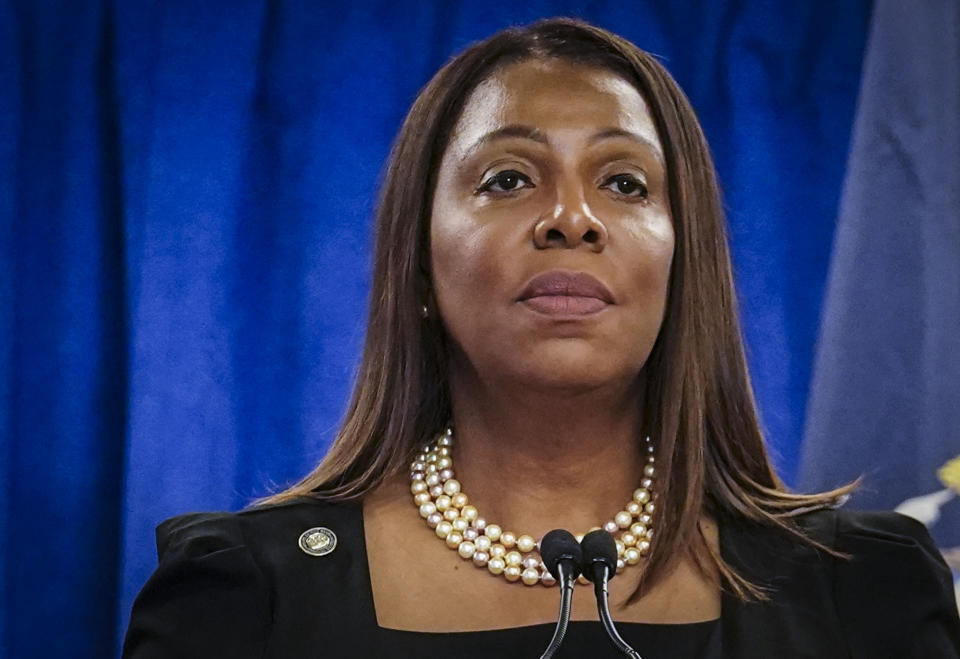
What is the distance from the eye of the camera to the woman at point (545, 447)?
5.71 ft

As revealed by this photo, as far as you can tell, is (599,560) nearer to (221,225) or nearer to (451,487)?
(451,487)

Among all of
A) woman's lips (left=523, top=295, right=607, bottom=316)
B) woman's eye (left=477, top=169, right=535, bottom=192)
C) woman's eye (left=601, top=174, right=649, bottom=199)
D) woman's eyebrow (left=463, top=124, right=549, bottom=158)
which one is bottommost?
woman's lips (left=523, top=295, right=607, bottom=316)

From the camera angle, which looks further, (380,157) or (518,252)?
(380,157)

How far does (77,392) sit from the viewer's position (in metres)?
2.29

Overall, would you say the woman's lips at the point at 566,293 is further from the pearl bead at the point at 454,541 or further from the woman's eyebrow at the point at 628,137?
the pearl bead at the point at 454,541

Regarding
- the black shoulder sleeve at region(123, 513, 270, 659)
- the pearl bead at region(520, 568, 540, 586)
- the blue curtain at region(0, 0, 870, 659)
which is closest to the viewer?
the black shoulder sleeve at region(123, 513, 270, 659)

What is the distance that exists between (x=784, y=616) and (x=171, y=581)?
760 mm

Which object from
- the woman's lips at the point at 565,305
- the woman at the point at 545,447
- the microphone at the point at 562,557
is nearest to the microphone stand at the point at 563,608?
the microphone at the point at 562,557

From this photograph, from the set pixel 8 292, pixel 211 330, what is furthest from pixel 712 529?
pixel 8 292

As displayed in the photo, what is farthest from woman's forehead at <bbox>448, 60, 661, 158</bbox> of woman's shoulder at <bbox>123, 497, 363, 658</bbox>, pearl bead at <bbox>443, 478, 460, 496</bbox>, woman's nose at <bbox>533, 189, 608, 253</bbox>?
woman's shoulder at <bbox>123, 497, 363, 658</bbox>

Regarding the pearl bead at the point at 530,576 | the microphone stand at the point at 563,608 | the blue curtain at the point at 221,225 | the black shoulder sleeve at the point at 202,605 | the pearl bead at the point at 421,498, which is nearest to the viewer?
the microphone stand at the point at 563,608

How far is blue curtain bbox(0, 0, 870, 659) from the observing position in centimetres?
227

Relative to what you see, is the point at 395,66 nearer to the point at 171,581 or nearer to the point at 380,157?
the point at 380,157

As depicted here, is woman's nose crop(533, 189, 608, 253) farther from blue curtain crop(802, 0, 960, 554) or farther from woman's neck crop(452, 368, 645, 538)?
blue curtain crop(802, 0, 960, 554)
